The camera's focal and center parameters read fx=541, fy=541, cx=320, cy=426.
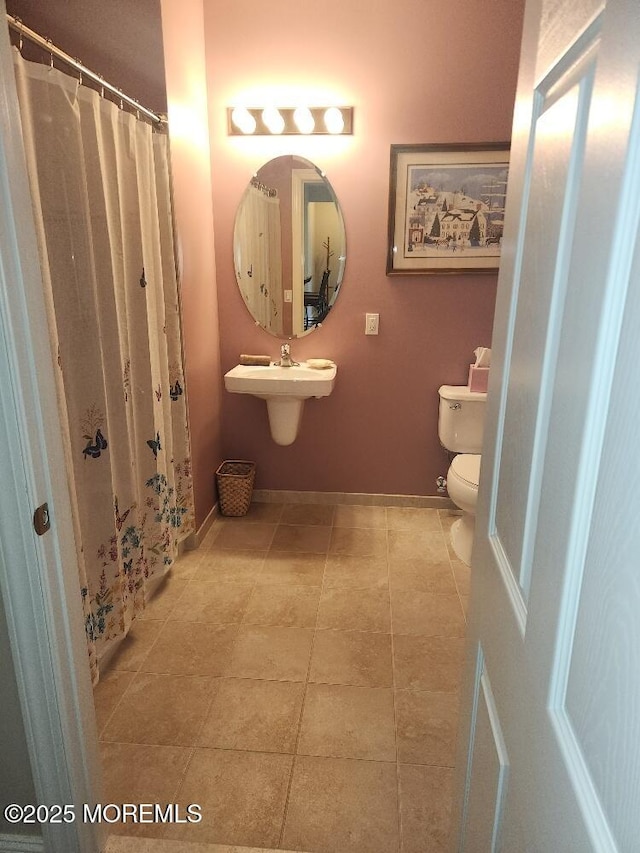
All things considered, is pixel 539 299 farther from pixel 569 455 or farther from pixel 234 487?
pixel 234 487

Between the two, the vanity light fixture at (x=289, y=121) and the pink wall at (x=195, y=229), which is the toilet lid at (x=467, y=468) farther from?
the vanity light fixture at (x=289, y=121)

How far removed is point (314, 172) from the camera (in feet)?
9.36

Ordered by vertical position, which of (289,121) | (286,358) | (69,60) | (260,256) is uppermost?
(289,121)

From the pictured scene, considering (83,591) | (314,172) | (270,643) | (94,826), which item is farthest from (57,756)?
(314,172)

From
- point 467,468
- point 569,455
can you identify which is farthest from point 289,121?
point 569,455

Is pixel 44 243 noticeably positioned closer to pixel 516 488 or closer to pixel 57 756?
pixel 57 756

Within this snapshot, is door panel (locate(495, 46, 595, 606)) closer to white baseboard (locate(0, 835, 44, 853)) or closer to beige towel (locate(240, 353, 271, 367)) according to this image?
white baseboard (locate(0, 835, 44, 853))

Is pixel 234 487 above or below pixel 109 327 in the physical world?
below

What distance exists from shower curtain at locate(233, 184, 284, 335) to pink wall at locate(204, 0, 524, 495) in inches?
2.4

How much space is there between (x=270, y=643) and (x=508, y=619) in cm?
155

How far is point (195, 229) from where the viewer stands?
2.72 meters

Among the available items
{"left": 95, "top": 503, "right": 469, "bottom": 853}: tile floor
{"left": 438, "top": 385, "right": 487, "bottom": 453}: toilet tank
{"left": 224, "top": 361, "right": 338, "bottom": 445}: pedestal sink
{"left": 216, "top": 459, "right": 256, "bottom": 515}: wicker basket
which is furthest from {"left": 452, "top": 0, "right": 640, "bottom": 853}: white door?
{"left": 216, "top": 459, "right": 256, "bottom": 515}: wicker basket

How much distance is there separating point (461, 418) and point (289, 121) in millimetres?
1783

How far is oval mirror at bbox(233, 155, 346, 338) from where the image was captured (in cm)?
288
